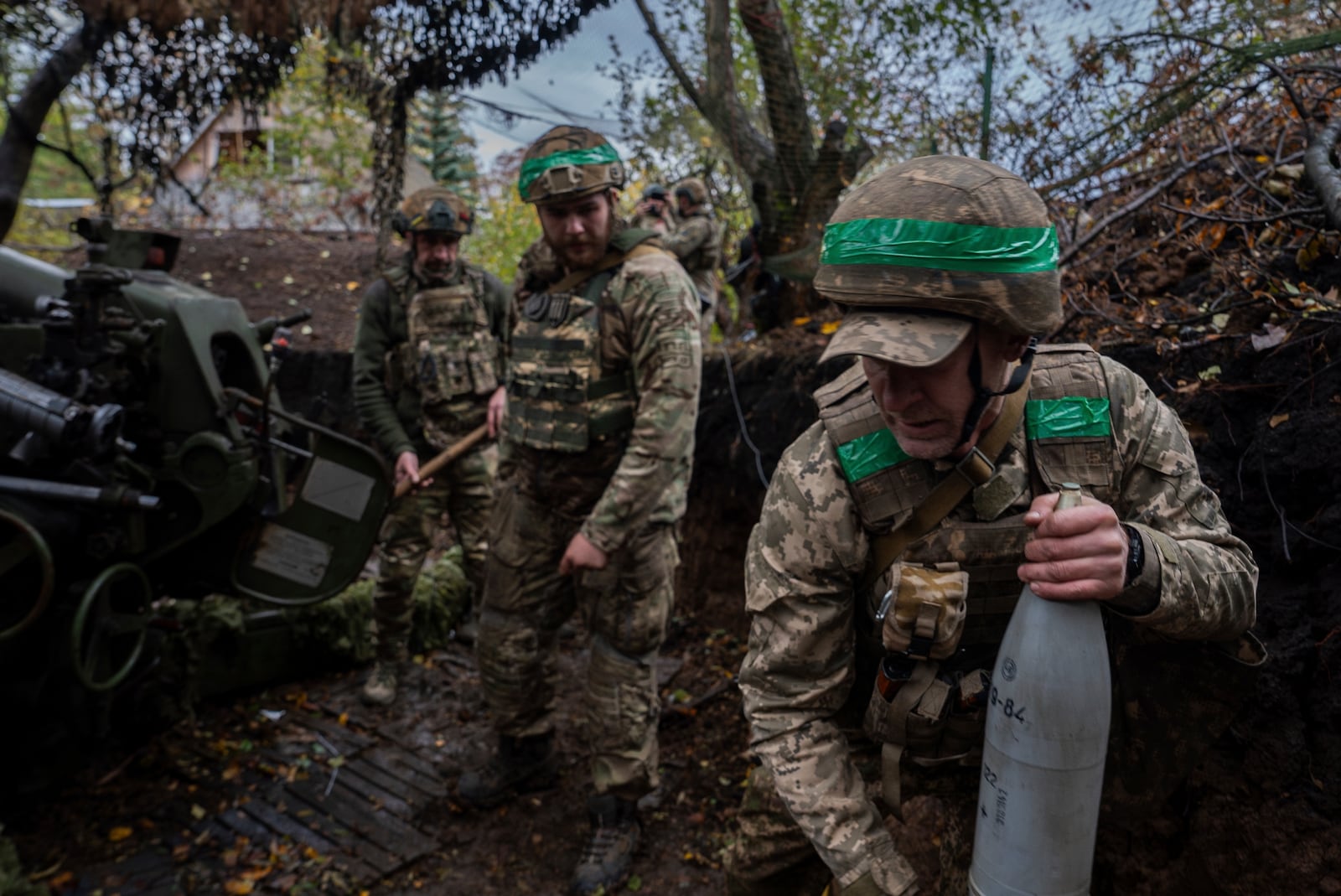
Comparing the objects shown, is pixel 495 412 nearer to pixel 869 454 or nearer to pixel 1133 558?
pixel 869 454

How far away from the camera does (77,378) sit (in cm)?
370

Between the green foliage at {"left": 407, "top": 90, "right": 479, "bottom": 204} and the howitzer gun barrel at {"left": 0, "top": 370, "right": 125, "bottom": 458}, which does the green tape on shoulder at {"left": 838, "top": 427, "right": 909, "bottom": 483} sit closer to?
the howitzer gun barrel at {"left": 0, "top": 370, "right": 125, "bottom": 458}

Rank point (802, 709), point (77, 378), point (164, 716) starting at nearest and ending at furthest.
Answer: point (802, 709), point (77, 378), point (164, 716)

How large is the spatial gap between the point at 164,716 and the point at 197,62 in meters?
6.23

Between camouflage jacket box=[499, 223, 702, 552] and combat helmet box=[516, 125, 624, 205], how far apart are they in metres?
0.28

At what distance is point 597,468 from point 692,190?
4549 mm

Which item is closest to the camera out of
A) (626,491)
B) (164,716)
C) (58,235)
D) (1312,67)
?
(1312,67)

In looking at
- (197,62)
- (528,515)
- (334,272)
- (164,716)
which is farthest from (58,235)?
(528,515)

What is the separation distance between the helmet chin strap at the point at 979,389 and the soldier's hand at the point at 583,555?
179 cm

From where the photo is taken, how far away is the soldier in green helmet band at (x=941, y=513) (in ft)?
5.26

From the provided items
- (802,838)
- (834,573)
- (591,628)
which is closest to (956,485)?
(834,573)

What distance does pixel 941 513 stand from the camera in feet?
5.93

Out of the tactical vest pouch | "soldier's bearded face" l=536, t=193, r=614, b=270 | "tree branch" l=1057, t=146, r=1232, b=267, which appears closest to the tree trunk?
the tactical vest pouch

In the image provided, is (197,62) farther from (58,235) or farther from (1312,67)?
(58,235)
